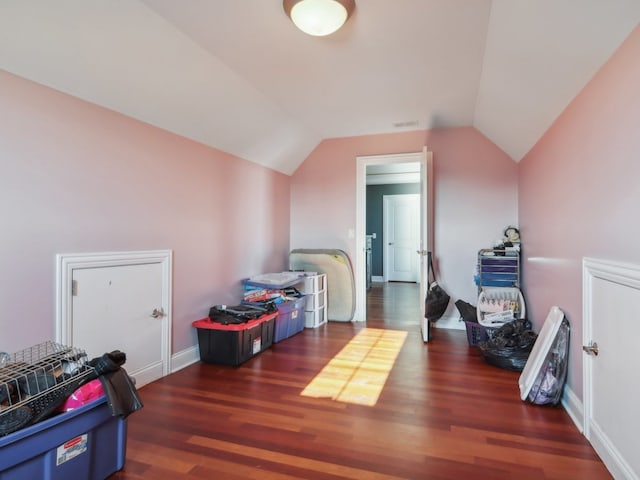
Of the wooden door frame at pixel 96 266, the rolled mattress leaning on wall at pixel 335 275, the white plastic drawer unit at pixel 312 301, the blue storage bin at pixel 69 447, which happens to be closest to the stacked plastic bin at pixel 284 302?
the white plastic drawer unit at pixel 312 301

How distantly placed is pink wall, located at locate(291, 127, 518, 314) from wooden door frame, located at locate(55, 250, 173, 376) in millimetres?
2362

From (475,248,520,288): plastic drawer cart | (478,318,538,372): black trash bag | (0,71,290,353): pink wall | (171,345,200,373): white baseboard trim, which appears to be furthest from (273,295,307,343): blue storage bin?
(475,248,520,288): plastic drawer cart

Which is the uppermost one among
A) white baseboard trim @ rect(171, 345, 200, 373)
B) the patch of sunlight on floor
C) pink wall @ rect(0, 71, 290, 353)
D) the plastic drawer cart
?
pink wall @ rect(0, 71, 290, 353)

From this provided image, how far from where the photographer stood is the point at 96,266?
216 cm

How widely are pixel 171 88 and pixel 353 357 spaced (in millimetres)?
2544

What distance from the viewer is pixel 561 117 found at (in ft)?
7.45

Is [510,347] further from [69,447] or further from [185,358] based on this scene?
[69,447]

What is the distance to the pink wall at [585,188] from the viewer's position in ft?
4.71

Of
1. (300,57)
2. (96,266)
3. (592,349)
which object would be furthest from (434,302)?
(96,266)

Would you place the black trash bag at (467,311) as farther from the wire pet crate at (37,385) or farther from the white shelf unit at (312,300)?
the wire pet crate at (37,385)

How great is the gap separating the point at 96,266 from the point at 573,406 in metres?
3.00

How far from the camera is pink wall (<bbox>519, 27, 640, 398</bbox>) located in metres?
1.43

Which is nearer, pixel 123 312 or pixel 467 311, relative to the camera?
pixel 123 312

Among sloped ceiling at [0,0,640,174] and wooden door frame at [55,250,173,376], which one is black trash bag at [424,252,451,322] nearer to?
sloped ceiling at [0,0,640,174]
